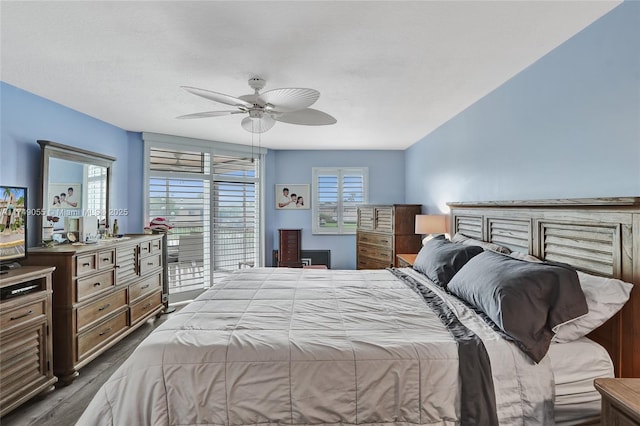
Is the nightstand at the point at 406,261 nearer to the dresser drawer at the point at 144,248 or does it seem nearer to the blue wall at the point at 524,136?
the blue wall at the point at 524,136

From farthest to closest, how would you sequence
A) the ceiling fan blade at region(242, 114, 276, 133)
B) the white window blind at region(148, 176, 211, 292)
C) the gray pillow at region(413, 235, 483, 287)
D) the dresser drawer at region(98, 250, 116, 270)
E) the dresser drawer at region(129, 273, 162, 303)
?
the white window blind at region(148, 176, 211, 292) → the dresser drawer at region(129, 273, 162, 303) → the dresser drawer at region(98, 250, 116, 270) → the ceiling fan blade at region(242, 114, 276, 133) → the gray pillow at region(413, 235, 483, 287)

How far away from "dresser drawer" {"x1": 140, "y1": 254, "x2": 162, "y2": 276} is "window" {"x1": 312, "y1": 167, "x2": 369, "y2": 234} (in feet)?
8.53

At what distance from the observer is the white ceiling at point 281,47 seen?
1.61 meters

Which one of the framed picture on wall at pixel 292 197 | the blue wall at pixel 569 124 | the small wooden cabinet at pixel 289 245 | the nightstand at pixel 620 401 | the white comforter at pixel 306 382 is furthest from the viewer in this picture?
the framed picture on wall at pixel 292 197

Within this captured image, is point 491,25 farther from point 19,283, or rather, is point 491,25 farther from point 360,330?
point 19,283

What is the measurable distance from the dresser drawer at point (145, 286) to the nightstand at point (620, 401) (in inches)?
146

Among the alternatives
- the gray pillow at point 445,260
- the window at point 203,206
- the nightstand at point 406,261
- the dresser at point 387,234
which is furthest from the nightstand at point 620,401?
→ the window at point 203,206

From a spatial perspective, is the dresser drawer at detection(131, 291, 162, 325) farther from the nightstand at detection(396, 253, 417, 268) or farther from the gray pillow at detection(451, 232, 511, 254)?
the gray pillow at detection(451, 232, 511, 254)

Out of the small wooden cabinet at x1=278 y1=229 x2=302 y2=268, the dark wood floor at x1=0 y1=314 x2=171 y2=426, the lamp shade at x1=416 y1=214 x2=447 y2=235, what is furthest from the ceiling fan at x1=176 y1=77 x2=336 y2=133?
the small wooden cabinet at x1=278 y1=229 x2=302 y2=268

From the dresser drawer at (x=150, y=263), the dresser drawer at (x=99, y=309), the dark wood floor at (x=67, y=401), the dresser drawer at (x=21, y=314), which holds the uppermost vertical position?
the dresser drawer at (x=150, y=263)

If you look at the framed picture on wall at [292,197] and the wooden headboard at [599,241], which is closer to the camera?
the wooden headboard at [599,241]

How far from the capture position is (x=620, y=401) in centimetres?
111

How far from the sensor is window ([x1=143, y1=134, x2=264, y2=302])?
14.3 ft

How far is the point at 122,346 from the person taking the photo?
9.93ft
